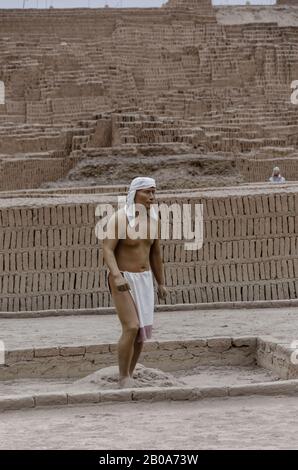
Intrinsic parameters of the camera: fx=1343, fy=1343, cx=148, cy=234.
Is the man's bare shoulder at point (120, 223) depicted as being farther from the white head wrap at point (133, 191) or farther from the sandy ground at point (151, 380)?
the sandy ground at point (151, 380)

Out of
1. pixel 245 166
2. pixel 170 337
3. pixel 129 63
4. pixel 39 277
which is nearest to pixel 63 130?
pixel 245 166

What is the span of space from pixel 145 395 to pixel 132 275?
3.19 feet

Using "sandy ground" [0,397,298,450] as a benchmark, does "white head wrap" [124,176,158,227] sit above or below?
above

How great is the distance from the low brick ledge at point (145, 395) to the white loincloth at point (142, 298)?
64 centimetres

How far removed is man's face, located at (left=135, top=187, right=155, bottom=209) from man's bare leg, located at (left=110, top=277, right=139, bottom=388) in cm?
52

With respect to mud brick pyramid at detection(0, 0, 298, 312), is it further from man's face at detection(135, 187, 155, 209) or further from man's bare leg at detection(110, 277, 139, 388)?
man's bare leg at detection(110, 277, 139, 388)

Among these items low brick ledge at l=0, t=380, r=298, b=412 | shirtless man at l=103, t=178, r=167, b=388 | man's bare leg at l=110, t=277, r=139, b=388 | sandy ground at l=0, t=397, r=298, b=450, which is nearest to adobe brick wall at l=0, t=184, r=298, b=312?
shirtless man at l=103, t=178, r=167, b=388

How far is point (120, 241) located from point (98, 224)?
2.92 meters

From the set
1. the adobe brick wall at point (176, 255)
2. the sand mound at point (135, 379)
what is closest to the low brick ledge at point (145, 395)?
the sand mound at point (135, 379)

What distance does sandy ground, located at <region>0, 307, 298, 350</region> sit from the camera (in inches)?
361

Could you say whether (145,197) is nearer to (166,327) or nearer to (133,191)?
(133,191)

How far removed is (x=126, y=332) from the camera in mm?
7547

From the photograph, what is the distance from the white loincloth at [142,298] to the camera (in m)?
7.62
